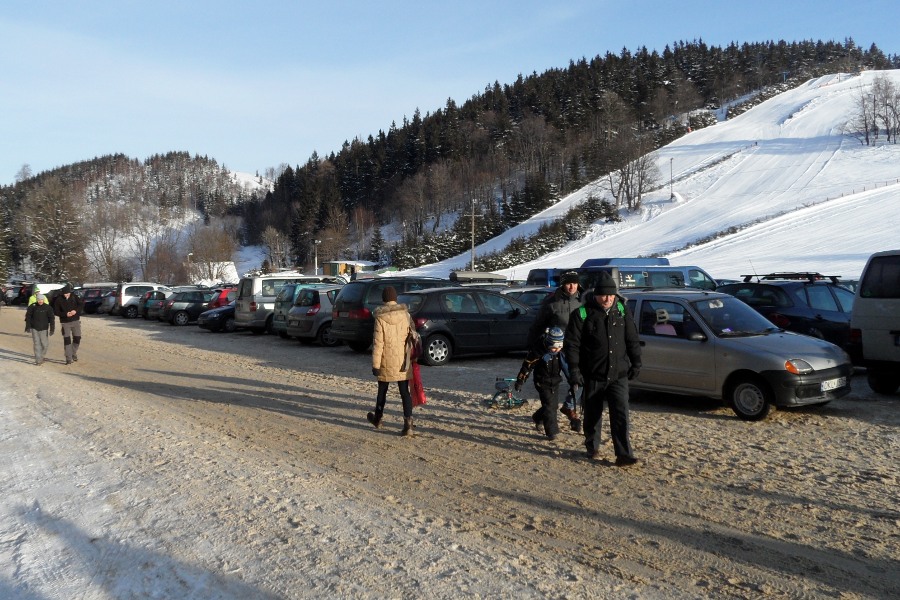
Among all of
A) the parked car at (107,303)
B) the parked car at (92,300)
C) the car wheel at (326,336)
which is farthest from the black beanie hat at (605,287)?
the parked car at (92,300)

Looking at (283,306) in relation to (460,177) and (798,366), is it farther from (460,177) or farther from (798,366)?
(460,177)

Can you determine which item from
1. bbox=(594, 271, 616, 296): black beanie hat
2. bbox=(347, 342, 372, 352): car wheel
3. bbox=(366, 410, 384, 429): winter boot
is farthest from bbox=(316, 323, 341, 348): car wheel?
bbox=(594, 271, 616, 296): black beanie hat

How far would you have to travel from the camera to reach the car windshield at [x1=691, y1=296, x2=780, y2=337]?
9031 millimetres

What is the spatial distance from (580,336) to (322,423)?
3741 mm

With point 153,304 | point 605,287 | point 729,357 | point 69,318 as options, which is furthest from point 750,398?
point 153,304

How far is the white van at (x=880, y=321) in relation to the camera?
924 centimetres

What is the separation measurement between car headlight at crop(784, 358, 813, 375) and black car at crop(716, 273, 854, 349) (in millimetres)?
5071

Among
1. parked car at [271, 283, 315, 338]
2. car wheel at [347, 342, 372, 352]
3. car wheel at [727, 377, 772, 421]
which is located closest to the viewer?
car wheel at [727, 377, 772, 421]

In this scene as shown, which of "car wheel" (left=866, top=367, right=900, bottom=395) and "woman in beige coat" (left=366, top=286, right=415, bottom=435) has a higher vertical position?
"woman in beige coat" (left=366, top=286, right=415, bottom=435)

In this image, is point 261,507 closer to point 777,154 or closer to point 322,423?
point 322,423

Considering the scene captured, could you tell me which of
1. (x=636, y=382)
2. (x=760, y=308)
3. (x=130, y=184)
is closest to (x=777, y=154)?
(x=760, y=308)

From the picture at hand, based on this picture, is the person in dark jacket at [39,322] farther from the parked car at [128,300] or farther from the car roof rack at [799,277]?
the parked car at [128,300]

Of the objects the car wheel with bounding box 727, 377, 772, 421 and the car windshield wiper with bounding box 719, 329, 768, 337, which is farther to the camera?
the car windshield wiper with bounding box 719, 329, 768, 337

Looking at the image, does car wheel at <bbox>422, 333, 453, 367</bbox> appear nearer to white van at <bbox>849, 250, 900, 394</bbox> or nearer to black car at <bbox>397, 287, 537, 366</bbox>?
black car at <bbox>397, 287, 537, 366</bbox>
